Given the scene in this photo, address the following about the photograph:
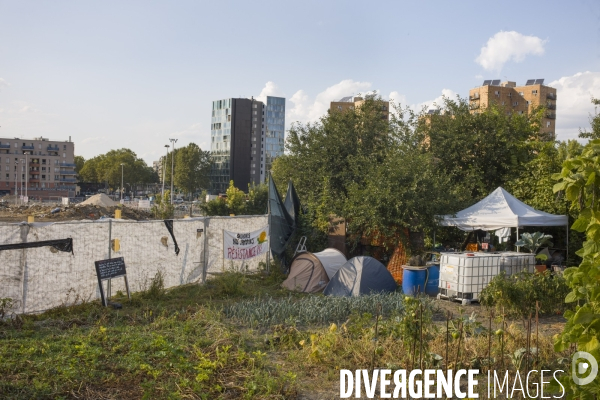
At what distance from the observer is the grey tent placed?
1234 centimetres

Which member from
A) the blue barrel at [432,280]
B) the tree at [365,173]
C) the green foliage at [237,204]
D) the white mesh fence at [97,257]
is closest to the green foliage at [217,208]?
the green foliage at [237,204]

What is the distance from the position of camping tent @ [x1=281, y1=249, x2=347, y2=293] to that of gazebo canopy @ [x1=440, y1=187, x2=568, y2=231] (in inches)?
161

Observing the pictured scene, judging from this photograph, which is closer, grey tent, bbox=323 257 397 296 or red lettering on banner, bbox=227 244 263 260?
grey tent, bbox=323 257 397 296

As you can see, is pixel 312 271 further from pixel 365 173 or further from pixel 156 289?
pixel 365 173

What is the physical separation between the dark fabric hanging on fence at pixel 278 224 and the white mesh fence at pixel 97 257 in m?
1.77

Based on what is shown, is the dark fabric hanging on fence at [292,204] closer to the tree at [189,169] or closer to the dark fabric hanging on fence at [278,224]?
the dark fabric hanging on fence at [278,224]

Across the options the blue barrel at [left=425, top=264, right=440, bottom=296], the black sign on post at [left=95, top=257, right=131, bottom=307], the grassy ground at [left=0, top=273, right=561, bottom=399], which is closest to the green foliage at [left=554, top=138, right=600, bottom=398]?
the grassy ground at [left=0, top=273, right=561, bottom=399]

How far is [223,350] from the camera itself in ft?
23.0

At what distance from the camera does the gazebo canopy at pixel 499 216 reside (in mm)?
14680

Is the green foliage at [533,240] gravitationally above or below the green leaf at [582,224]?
below

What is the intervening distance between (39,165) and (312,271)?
429 ft

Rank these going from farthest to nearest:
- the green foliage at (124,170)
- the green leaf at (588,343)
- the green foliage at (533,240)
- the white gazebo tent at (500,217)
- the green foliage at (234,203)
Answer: the green foliage at (124,170), the green foliage at (234,203), the white gazebo tent at (500,217), the green foliage at (533,240), the green leaf at (588,343)

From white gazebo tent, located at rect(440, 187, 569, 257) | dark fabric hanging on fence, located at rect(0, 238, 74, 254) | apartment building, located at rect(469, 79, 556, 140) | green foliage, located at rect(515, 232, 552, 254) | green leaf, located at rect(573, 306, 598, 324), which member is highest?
apartment building, located at rect(469, 79, 556, 140)

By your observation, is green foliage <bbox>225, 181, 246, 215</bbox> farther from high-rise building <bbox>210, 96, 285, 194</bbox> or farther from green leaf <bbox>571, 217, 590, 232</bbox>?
high-rise building <bbox>210, 96, 285, 194</bbox>
